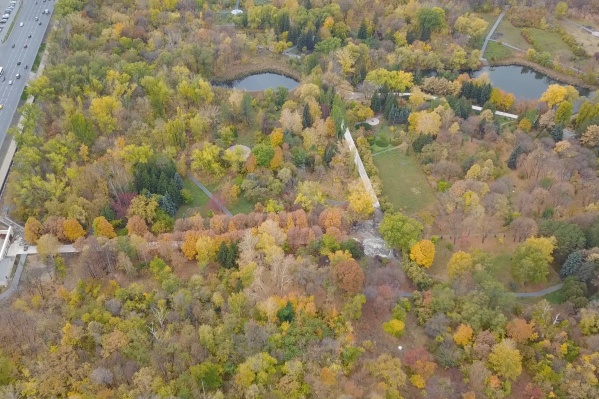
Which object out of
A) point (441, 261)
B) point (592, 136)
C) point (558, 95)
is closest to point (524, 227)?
point (441, 261)

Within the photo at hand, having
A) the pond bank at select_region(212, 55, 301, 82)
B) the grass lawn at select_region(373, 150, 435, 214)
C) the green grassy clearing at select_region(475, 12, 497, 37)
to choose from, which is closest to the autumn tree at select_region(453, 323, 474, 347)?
the grass lawn at select_region(373, 150, 435, 214)

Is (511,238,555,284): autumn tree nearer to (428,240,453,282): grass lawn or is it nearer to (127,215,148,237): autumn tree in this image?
(428,240,453,282): grass lawn

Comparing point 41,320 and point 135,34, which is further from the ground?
point 135,34

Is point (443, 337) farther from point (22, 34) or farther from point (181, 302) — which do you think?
point (22, 34)

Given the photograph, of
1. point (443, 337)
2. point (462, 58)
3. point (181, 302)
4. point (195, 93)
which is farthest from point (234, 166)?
point (462, 58)

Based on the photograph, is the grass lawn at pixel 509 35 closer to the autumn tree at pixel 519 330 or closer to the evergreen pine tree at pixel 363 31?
the evergreen pine tree at pixel 363 31

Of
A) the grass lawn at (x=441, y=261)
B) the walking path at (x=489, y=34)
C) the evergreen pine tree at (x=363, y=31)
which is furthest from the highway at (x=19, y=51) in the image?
the walking path at (x=489, y=34)

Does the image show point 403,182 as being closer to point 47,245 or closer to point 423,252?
point 423,252
